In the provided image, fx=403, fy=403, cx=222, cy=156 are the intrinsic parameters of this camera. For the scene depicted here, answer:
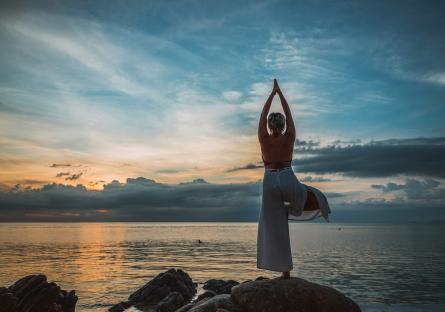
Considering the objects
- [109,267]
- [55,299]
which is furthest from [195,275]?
[55,299]

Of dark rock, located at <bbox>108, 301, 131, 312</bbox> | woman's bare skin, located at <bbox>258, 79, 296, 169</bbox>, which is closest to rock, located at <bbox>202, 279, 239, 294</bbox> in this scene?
dark rock, located at <bbox>108, 301, 131, 312</bbox>

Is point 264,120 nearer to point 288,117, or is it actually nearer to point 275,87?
point 288,117

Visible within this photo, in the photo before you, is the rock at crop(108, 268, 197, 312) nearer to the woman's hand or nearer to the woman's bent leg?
the woman's bent leg

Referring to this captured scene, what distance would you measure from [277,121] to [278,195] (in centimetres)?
180

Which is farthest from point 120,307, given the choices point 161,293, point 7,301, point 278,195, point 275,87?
point 275,87

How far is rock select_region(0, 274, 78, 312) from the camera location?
20091mm

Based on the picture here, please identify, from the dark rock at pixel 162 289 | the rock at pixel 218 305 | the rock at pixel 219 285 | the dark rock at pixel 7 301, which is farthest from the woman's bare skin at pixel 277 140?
the rock at pixel 219 285

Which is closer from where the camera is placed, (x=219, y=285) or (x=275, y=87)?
(x=275, y=87)

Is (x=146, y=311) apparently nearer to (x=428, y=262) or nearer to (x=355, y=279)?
(x=355, y=279)

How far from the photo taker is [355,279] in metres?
41.6

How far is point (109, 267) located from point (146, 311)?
98.7 feet

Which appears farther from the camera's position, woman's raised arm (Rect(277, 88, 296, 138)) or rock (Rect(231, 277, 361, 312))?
rock (Rect(231, 277, 361, 312))

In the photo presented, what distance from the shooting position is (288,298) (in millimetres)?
10250

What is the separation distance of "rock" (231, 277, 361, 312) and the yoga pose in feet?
2.74
